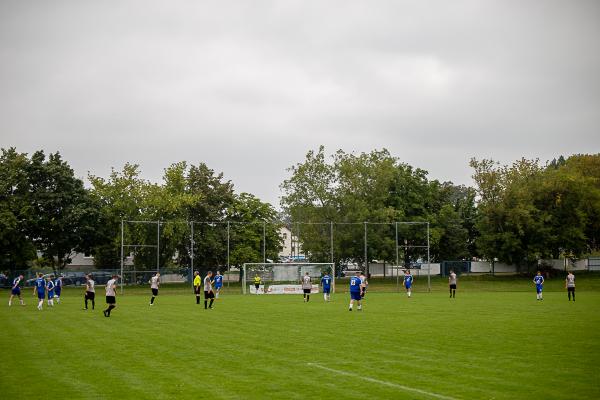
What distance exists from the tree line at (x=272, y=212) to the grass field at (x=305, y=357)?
35.6 m

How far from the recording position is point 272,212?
73.8m

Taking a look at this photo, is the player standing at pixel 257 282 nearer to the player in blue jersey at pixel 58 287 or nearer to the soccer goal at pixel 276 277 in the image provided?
the soccer goal at pixel 276 277

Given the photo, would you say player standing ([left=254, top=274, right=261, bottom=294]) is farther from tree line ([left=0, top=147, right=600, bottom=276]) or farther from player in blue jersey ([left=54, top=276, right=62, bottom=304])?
player in blue jersey ([left=54, top=276, right=62, bottom=304])

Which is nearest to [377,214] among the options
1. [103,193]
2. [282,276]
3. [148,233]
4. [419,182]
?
[419,182]

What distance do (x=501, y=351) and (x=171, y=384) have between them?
8368 millimetres

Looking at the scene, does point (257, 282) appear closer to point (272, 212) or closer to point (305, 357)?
point (272, 212)

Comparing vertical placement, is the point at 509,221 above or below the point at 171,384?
above

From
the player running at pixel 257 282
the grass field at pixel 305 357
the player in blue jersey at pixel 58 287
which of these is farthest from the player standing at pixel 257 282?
the grass field at pixel 305 357

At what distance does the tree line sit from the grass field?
1401 inches

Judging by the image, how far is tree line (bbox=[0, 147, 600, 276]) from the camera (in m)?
62.1

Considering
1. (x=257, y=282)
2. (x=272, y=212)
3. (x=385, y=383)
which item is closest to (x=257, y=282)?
(x=257, y=282)

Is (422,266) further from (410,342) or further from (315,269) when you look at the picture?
(410,342)

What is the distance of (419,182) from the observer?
257 feet

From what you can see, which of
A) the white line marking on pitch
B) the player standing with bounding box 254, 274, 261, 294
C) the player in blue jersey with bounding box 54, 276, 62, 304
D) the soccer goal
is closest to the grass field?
the white line marking on pitch
